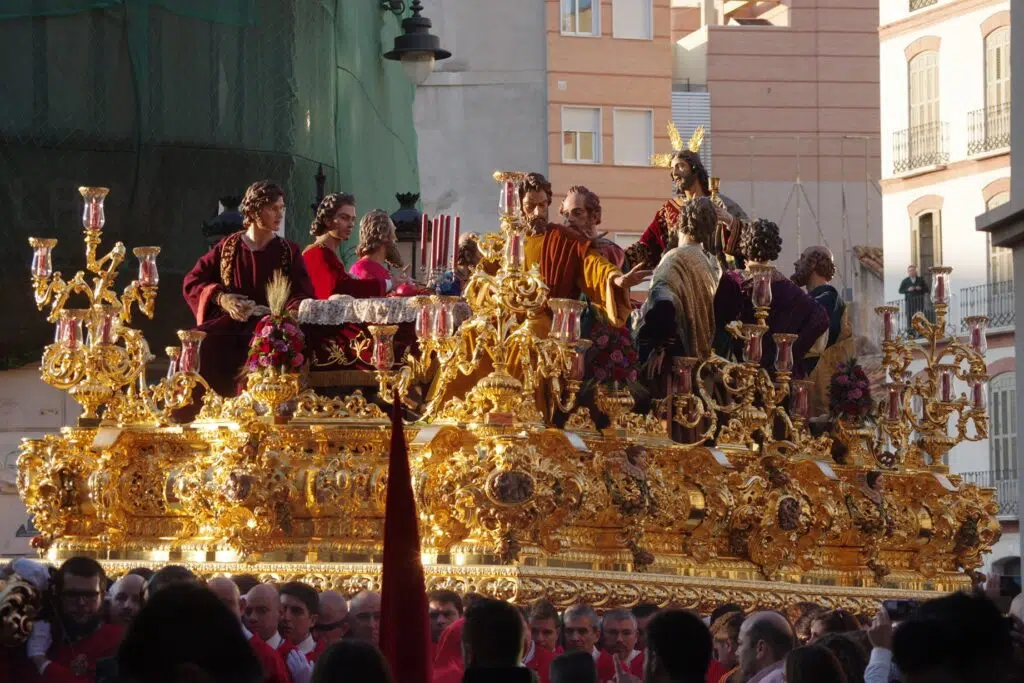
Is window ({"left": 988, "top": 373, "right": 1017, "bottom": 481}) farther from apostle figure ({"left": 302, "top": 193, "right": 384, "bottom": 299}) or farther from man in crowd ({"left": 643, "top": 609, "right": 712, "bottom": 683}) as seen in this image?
man in crowd ({"left": 643, "top": 609, "right": 712, "bottom": 683})

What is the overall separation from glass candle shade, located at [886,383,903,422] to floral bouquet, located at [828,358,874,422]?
0.18 m

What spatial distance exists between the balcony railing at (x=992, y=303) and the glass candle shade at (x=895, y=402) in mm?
15353

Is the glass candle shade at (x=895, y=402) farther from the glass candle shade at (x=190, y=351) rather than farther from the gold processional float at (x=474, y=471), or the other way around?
the glass candle shade at (x=190, y=351)

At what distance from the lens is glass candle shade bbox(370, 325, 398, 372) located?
49.5ft

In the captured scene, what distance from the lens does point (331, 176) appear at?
21.7 meters

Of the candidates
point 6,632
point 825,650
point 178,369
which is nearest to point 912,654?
point 825,650

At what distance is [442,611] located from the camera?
13570 millimetres

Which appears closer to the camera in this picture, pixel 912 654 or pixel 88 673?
pixel 912 654

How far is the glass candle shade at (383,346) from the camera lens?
15.1 m

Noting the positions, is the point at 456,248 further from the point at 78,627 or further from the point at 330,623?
the point at 78,627

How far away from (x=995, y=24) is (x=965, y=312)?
3995 millimetres

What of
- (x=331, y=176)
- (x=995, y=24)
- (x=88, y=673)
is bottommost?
(x=88, y=673)

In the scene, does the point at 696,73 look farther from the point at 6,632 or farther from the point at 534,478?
the point at 6,632

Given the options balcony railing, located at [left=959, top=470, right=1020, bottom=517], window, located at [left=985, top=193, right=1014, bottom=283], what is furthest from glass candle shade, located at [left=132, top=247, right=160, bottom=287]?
window, located at [left=985, top=193, right=1014, bottom=283]
